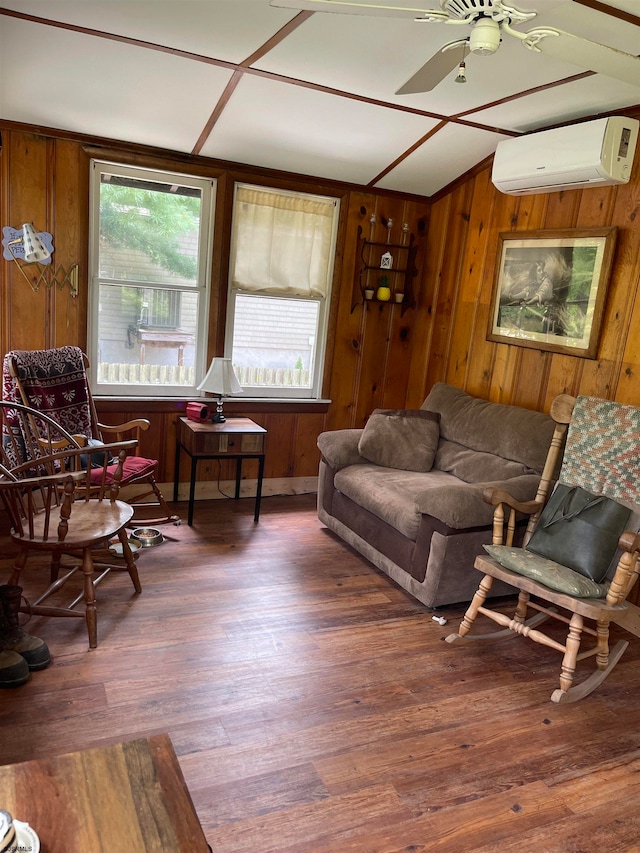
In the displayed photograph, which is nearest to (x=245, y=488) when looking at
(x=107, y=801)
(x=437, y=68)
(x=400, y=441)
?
(x=400, y=441)

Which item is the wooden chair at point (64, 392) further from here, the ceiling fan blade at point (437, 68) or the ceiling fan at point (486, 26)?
the ceiling fan at point (486, 26)

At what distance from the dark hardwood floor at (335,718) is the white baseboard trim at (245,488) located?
1.16 m

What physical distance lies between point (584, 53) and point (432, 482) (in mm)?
2306

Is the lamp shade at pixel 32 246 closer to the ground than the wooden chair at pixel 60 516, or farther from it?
farther from it

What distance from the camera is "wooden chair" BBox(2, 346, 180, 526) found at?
3.36 meters

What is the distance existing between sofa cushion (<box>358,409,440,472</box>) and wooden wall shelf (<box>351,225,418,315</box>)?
1.10m

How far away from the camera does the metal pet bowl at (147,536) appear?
358 centimetres

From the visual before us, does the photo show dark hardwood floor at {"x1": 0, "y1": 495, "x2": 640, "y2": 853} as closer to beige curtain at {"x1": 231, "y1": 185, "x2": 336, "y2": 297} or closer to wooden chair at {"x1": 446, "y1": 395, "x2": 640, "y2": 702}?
wooden chair at {"x1": 446, "y1": 395, "x2": 640, "y2": 702}

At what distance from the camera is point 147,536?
11.9 ft

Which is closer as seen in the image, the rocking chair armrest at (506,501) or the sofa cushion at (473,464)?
the rocking chair armrest at (506,501)

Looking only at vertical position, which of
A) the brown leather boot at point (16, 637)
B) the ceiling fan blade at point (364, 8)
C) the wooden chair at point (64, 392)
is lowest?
the brown leather boot at point (16, 637)

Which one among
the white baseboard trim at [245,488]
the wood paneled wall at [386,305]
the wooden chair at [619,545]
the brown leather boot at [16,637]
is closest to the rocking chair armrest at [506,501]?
the wooden chair at [619,545]

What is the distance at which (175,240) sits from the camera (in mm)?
4164

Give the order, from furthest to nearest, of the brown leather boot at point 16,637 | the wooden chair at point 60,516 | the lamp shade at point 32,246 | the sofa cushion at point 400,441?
the sofa cushion at point 400,441 < the lamp shade at point 32,246 < the wooden chair at point 60,516 < the brown leather boot at point 16,637
